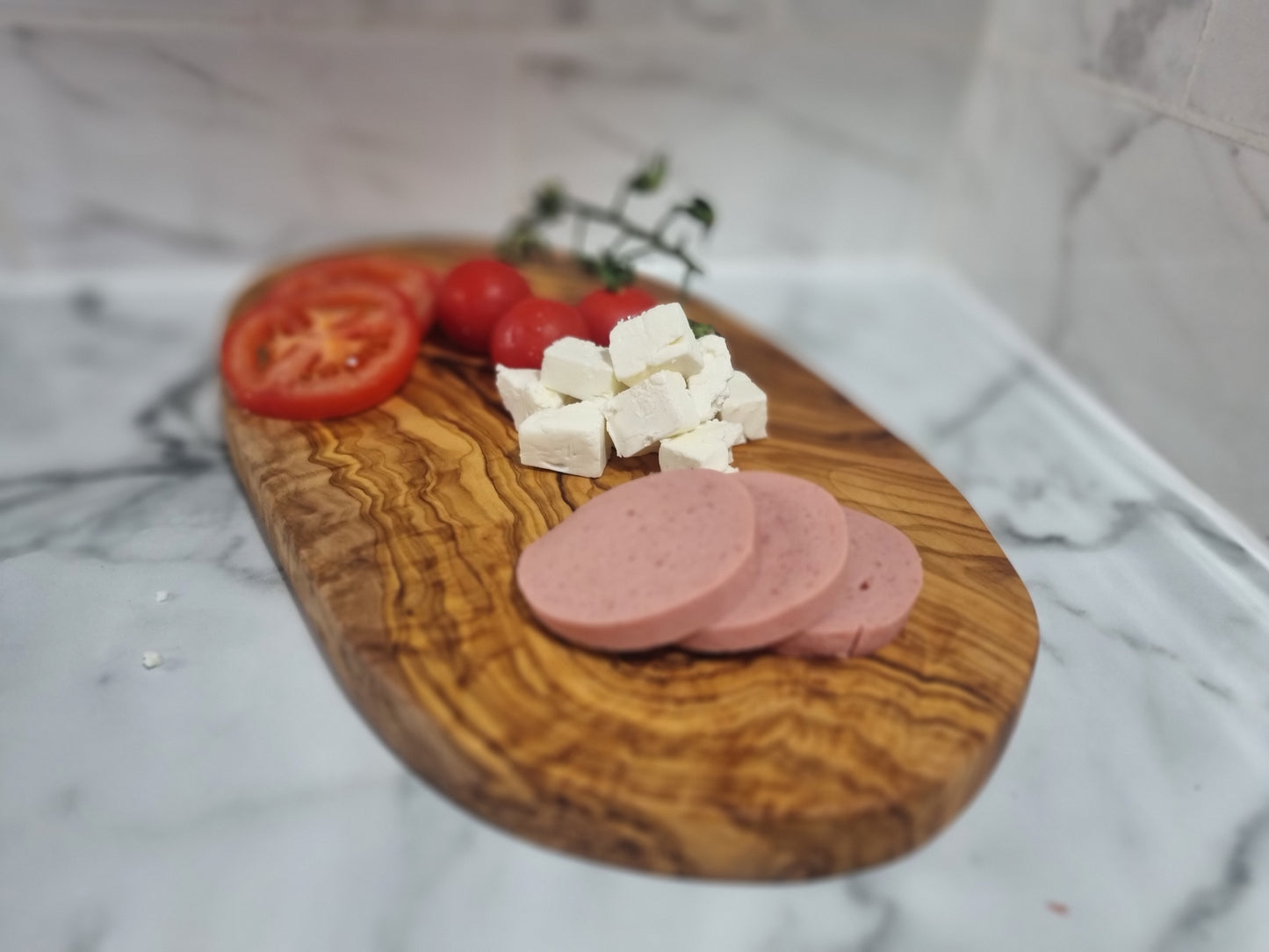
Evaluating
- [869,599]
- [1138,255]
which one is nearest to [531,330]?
[869,599]

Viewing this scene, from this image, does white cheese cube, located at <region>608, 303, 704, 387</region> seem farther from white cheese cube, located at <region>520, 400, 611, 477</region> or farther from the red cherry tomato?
the red cherry tomato

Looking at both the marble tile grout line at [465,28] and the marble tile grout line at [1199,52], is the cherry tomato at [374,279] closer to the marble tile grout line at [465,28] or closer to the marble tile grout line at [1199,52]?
the marble tile grout line at [465,28]

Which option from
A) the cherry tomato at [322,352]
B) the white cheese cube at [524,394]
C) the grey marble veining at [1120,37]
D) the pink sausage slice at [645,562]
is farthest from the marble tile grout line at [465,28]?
the pink sausage slice at [645,562]

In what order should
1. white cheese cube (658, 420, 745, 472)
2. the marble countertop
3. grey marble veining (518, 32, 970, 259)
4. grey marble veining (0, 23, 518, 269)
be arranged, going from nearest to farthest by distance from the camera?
the marble countertop, white cheese cube (658, 420, 745, 472), grey marble veining (0, 23, 518, 269), grey marble veining (518, 32, 970, 259)

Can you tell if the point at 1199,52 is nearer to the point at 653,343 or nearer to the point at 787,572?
the point at 653,343

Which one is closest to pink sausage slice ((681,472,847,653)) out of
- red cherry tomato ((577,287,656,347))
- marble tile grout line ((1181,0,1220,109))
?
red cherry tomato ((577,287,656,347))
